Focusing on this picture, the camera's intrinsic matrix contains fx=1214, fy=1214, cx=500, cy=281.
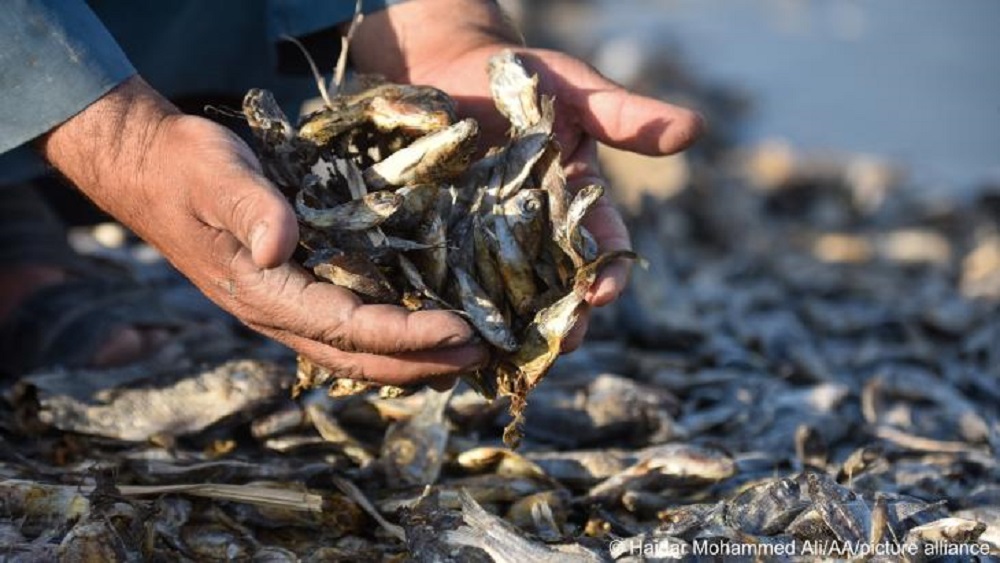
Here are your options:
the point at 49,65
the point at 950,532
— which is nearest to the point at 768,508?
the point at 950,532

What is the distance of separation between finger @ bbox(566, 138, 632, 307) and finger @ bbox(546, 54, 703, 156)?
0.08 m

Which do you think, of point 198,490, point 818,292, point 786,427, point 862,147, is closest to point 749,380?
point 786,427

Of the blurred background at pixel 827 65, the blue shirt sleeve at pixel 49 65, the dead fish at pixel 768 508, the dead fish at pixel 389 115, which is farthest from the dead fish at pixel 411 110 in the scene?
the blurred background at pixel 827 65

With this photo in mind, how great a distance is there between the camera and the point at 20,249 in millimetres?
3174

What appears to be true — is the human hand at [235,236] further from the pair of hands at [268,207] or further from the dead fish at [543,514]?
the dead fish at [543,514]

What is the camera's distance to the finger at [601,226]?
2.10 m

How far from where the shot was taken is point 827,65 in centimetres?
1041

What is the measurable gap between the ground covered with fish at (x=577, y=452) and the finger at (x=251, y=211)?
530 millimetres

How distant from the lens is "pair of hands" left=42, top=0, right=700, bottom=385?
1.88 m

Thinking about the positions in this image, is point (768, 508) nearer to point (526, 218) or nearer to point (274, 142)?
point (526, 218)

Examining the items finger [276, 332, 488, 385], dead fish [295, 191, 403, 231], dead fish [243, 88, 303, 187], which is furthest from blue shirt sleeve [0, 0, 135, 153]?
finger [276, 332, 488, 385]

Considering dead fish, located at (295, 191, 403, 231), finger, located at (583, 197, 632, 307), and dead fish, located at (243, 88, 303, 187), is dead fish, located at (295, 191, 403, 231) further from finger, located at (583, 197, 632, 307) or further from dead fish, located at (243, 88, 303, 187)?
finger, located at (583, 197, 632, 307)

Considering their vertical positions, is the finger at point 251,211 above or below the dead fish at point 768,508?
above

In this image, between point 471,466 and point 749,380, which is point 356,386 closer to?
point 471,466
